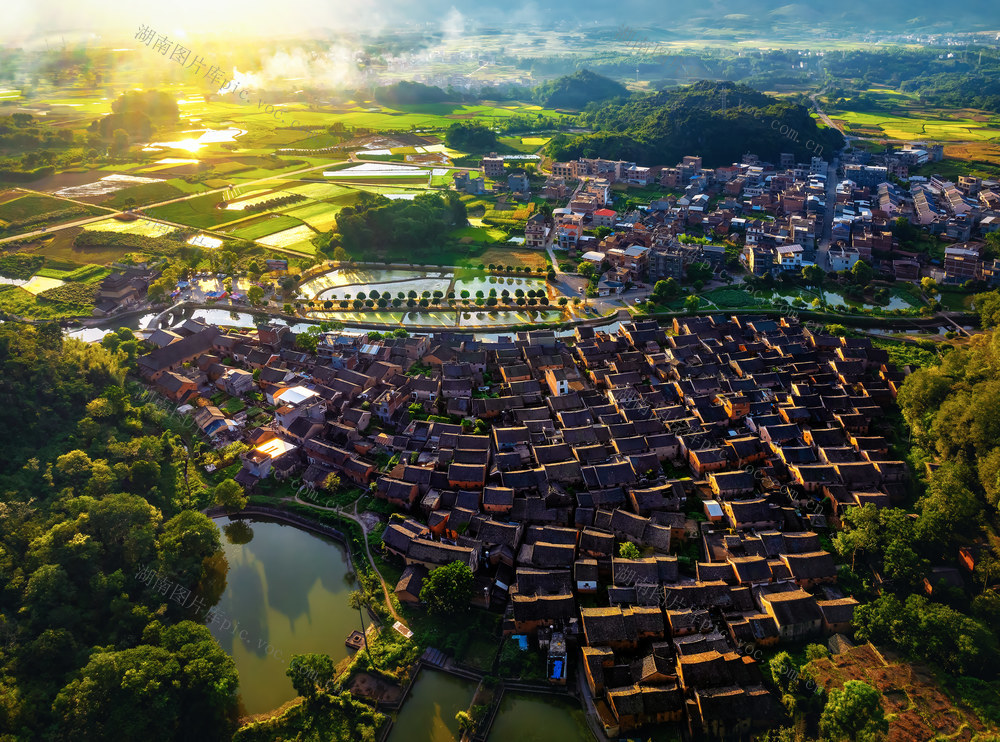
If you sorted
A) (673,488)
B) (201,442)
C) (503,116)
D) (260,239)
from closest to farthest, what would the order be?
1. (673,488)
2. (201,442)
3. (260,239)
4. (503,116)

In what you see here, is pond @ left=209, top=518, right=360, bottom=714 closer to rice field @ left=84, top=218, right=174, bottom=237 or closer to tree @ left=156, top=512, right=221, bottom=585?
tree @ left=156, top=512, right=221, bottom=585

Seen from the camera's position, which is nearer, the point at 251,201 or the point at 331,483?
the point at 331,483

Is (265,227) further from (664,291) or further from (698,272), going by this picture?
(698,272)

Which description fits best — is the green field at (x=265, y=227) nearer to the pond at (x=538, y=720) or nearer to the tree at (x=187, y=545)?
the tree at (x=187, y=545)

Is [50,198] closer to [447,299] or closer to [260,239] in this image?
[260,239]

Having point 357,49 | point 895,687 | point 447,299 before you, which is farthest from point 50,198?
Answer: point 357,49

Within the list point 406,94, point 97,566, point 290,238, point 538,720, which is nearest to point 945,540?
point 538,720

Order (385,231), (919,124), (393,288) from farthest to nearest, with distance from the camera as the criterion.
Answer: (919,124) → (385,231) → (393,288)

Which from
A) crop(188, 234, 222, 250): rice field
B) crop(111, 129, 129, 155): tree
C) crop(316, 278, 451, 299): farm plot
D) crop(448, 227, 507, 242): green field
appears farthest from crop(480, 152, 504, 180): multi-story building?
crop(111, 129, 129, 155): tree
